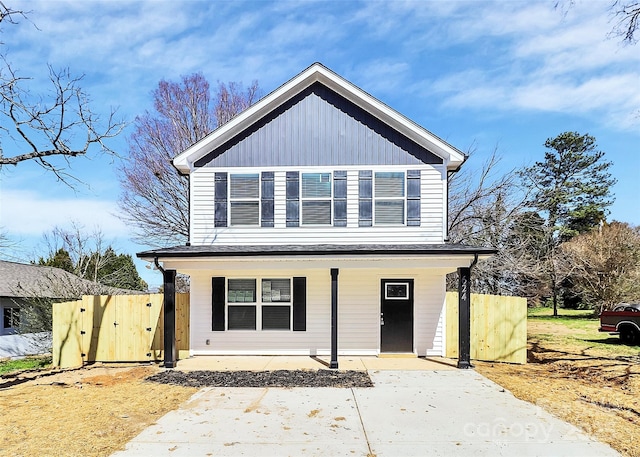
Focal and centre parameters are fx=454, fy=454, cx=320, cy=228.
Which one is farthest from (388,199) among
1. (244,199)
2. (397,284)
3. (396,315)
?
(244,199)

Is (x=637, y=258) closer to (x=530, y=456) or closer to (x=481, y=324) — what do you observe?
(x=481, y=324)

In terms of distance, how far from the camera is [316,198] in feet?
41.5

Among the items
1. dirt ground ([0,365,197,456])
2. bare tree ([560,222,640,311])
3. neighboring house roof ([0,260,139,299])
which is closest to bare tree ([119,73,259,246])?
neighboring house roof ([0,260,139,299])

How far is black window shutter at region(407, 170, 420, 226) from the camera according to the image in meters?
12.5

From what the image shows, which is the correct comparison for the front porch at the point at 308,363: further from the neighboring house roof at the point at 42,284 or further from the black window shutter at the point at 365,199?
the neighboring house roof at the point at 42,284

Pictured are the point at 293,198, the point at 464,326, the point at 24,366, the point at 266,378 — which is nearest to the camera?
the point at 266,378

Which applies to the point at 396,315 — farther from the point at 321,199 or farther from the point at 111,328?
the point at 111,328

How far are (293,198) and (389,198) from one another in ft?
8.76

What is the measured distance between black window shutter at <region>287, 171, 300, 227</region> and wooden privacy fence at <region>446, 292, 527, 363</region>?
5.23 m

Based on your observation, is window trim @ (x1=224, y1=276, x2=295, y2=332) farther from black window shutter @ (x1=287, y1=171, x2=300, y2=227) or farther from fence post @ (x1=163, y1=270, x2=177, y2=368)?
fence post @ (x1=163, y1=270, x2=177, y2=368)

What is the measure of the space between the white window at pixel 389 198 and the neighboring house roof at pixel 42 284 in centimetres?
1026

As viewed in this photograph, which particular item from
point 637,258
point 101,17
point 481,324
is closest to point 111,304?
point 101,17

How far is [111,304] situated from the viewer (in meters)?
12.0

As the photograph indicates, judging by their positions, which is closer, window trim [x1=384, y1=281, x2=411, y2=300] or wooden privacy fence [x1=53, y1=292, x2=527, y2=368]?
wooden privacy fence [x1=53, y1=292, x2=527, y2=368]
